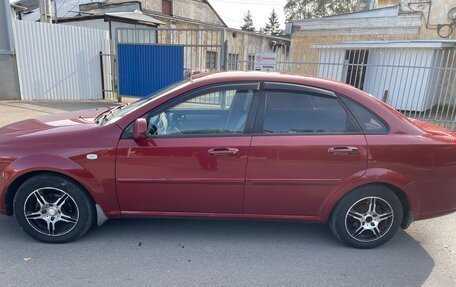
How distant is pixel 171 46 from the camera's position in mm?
9219

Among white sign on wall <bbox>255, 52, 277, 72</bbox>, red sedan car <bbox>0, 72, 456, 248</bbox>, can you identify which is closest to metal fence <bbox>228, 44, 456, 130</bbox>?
white sign on wall <bbox>255, 52, 277, 72</bbox>

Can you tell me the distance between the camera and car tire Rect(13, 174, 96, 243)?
2.86 meters

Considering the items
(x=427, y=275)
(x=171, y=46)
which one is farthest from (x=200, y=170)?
(x=171, y=46)

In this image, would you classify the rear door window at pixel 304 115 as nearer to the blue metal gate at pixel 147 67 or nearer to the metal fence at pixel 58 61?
the blue metal gate at pixel 147 67

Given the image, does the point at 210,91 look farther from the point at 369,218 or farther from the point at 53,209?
the point at 369,218

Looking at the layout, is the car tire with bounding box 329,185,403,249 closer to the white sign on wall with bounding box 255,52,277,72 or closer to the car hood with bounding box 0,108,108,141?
the car hood with bounding box 0,108,108,141

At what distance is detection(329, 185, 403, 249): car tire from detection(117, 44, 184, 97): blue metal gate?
23.5 feet

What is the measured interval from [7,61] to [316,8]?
113ft

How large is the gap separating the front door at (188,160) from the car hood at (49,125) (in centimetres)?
61

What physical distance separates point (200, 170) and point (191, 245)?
0.76 m

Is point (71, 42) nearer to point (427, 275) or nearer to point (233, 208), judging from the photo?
point (233, 208)

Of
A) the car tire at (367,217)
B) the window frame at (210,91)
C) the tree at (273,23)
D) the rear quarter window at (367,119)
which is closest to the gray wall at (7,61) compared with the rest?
the window frame at (210,91)

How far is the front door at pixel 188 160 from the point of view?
111 inches

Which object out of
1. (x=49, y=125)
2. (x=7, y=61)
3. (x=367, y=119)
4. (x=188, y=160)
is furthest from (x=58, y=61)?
(x=367, y=119)
